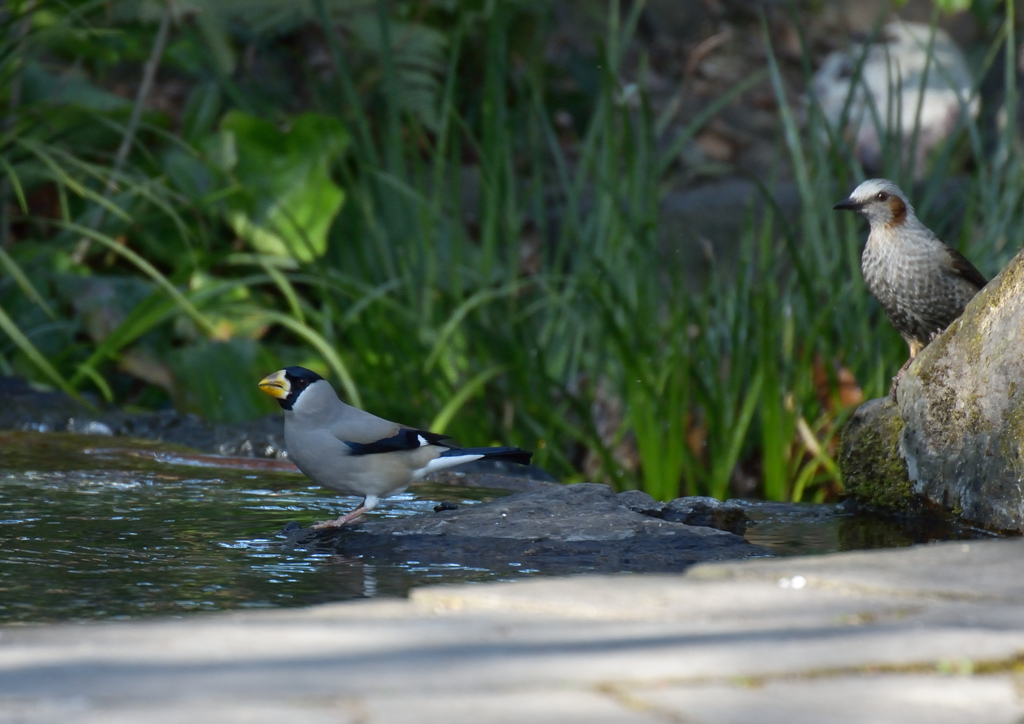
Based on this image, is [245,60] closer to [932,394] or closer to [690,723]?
[932,394]

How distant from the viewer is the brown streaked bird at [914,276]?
350 centimetres

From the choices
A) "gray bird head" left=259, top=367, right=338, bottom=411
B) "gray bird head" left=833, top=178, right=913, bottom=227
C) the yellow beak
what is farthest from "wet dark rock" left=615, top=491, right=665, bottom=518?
"gray bird head" left=833, top=178, right=913, bottom=227

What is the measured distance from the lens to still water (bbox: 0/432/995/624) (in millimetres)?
1982

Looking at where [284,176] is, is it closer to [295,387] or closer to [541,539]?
[295,387]

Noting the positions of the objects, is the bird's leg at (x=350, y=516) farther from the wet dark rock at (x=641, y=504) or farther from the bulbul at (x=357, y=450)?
the wet dark rock at (x=641, y=504)

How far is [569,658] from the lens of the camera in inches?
54.0

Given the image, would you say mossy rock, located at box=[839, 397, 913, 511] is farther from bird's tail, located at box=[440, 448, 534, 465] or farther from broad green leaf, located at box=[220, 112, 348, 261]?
broad green leaf, located at box=[220, 112, 348, 261]

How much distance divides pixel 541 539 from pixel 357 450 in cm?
58

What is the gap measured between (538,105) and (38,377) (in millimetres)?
2118

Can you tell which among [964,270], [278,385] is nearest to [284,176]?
[278,385]

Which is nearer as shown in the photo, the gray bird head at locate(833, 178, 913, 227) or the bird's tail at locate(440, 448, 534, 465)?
the bird's tail at locate(440, 448, 534, 465)

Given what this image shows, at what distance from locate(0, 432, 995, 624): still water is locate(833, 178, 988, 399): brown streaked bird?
0.76 metres

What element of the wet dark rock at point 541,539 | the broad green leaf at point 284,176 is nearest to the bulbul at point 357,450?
the wet dark rock at point 541,539

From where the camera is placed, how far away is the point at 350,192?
204 inches
